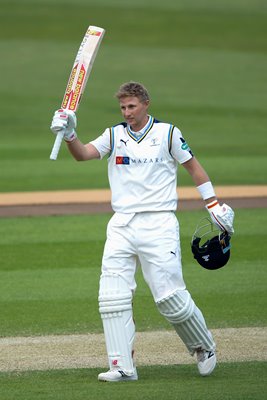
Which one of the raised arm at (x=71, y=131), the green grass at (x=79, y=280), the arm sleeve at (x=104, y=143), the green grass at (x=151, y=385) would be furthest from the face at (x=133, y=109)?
the green grass at (x=79, y=280)

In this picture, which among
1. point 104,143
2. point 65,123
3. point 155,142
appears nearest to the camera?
point 65,123

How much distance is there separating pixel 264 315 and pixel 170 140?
2.69 metres

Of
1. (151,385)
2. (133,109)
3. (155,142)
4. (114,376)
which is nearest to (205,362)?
(151,385)

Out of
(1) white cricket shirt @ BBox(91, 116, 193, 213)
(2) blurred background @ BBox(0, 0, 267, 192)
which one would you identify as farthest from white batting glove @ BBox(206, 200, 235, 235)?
(2) blurred background @ BBox(0, 0, 267, 192)

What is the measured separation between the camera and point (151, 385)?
23.3 ft

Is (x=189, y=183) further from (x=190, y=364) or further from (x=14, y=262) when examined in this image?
(x=190, y=364)

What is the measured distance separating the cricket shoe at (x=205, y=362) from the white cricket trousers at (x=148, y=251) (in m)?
0.48

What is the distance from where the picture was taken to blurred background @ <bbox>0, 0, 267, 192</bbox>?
67.8 feet

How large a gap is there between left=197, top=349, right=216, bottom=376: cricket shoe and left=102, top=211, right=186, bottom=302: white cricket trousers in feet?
1.57

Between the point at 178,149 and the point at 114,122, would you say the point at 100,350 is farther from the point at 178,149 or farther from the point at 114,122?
the point at 114,122

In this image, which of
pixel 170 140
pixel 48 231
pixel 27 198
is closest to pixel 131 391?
pixel 170 140

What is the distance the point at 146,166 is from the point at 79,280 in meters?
3.82

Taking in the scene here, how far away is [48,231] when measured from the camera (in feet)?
45.1

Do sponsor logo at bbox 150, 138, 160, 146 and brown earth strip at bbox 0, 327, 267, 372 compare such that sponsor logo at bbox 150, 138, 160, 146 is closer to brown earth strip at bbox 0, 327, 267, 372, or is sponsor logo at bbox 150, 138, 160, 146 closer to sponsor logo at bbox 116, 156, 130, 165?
sponsor logo at bbox 116, 156, 130, 165
